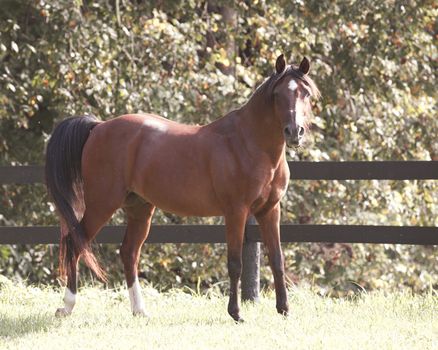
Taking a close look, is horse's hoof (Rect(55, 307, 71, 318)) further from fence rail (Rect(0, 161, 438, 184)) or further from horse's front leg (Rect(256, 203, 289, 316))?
fence rail (Rect(0, 161, 438, 184))

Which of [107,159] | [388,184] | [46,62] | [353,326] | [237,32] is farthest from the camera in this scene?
[388,184]

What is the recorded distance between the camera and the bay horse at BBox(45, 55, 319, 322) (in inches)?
264

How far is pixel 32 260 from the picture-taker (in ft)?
40.4

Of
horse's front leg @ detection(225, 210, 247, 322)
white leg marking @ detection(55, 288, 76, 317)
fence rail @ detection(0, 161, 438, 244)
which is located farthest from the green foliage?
horse's front leg @ detection(225, 210, 247, 322)

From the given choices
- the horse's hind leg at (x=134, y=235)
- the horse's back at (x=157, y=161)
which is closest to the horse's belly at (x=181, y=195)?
the horse's back at (x=157, y=161)

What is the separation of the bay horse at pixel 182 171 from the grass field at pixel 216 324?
282mm

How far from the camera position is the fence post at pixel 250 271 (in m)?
8.18

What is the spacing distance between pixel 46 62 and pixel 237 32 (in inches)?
98.2

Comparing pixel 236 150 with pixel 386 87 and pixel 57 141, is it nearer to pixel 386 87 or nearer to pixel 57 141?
pixel 57 141

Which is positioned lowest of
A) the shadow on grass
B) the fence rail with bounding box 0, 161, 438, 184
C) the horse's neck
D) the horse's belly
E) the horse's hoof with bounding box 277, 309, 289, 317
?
the shadow on grass

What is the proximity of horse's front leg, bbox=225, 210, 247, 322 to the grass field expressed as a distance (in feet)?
0.39

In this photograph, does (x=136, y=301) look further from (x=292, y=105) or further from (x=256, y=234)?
(x=292, y=105)

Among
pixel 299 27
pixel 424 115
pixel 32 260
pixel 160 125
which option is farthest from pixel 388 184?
pixel 160 125

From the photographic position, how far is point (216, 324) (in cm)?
674
